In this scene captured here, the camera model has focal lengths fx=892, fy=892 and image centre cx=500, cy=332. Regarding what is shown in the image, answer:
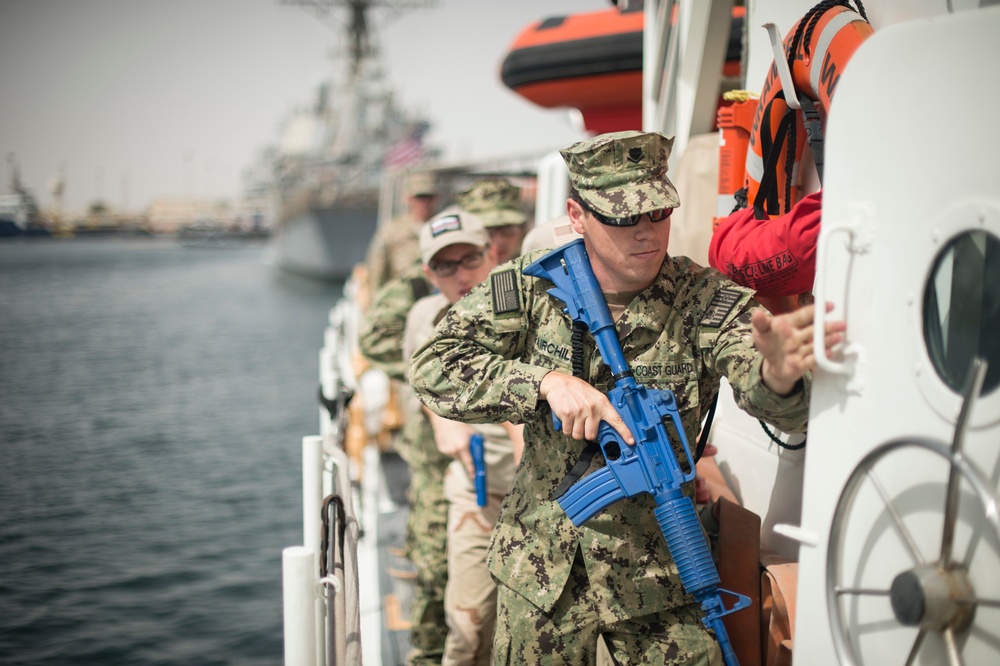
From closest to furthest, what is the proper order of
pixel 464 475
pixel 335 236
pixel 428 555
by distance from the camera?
pixel 464 475
pixel 428 555
pixel 335 236

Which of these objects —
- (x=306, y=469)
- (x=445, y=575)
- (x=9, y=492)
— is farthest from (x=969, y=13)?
(x=9, y=492)

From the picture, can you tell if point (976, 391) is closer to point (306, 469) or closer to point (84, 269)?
point (306, 469)

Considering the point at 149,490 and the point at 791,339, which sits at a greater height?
the point at 791,339

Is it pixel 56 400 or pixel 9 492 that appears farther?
pixel 56 400

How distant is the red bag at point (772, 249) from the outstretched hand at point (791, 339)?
1.47 feet

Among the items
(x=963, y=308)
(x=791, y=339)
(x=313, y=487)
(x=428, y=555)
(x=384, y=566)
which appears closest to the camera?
(x=963, y=308)

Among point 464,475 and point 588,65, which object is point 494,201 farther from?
point 588,65

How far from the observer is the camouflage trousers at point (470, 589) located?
331 cm

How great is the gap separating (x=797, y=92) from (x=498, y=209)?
6.76 feet

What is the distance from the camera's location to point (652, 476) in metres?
2.09

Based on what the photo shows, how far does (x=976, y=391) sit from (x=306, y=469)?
2.15m

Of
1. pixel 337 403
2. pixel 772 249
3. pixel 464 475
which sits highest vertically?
pixel 772 249

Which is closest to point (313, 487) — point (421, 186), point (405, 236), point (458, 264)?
point (458, 264)

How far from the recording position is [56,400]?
19625 millimetres
